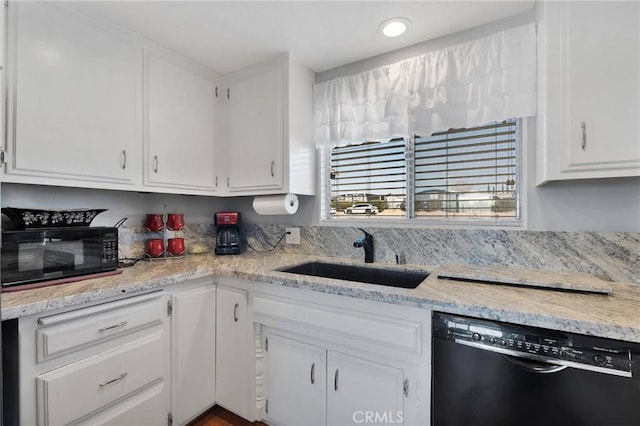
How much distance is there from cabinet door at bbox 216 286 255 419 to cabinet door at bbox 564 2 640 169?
1709mm

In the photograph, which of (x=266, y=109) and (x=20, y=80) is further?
(x=266, y=109)

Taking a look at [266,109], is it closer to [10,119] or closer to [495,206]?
[10,119]

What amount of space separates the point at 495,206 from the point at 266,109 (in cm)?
154

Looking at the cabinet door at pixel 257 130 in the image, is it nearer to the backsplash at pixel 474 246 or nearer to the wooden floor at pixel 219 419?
the backsplash at pixel 474 246

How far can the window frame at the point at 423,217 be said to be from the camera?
5.17ft

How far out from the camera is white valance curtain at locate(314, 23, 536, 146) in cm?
154

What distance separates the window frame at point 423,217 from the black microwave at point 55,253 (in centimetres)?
130

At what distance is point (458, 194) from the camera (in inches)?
69.4

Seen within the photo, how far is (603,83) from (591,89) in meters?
0.04

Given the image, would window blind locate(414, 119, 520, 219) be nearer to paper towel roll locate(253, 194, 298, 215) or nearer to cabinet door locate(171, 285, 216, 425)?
paper towel roll locate(253, 194, 298, 215)

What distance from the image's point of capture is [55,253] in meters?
1.36

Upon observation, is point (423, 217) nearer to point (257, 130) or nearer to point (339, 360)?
point (339, 360)

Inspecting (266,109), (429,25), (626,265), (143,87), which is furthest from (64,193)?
(626,265)

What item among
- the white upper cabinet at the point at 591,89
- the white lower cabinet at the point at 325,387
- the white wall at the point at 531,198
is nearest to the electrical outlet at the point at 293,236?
the white lower cabinet at the point at 325,387
